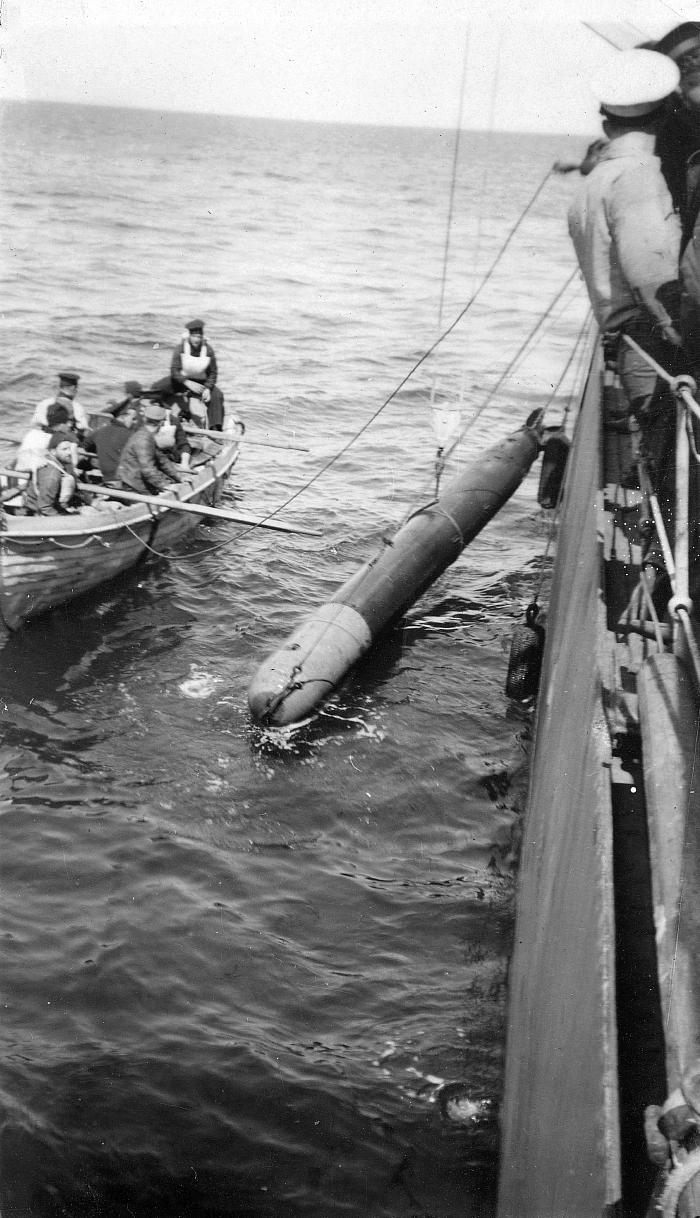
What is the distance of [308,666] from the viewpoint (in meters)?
12.0

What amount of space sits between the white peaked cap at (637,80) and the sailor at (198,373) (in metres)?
11.1

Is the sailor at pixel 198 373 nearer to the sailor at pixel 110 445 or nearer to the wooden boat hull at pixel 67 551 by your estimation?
the sailor at pixel 110 445

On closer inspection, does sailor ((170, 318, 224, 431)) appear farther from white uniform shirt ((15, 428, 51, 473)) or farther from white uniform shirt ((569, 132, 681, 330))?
white uniform shirt ((569, 132, 681, 330))

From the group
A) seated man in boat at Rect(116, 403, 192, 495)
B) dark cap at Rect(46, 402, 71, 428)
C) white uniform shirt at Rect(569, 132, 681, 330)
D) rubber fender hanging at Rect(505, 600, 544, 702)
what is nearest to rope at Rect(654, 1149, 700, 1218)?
white uniform shirt at Rect(569, 132, 681, 330)

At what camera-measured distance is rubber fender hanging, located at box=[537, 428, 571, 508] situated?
18859 mm

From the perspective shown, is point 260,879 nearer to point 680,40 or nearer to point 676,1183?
point 676,1183

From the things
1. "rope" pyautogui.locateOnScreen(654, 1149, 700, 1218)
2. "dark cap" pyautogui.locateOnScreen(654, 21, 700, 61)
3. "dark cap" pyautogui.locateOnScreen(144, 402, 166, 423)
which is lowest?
"rope" pyautogui.locateOnScreen(654, 1149, 700, 1218)

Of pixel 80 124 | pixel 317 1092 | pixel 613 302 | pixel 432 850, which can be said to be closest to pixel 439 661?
pixel 432 850

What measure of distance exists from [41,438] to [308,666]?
4.77 m

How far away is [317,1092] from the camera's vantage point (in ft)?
23.4

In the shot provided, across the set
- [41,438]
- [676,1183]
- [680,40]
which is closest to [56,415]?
[41,438]

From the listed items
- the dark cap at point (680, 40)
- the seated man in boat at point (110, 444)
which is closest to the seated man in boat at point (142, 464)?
the seated man in boat at point (110, 444)

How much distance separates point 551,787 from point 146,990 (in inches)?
145

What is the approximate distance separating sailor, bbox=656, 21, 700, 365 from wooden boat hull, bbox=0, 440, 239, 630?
26.4ft
